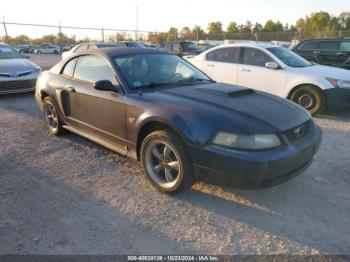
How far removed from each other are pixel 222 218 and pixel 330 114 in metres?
5.12

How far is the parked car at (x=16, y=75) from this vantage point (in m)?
8.70

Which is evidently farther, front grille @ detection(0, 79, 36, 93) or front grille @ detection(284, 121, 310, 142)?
front grille @ detection(0, 79, 36, 93)

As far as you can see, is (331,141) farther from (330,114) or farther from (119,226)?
(119,226)

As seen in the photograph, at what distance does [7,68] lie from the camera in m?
8.84

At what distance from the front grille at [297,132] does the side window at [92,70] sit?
2155 millimetres

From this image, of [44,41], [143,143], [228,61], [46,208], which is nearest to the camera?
[46,208]

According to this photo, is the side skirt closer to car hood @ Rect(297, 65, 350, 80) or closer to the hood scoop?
the hood scoop

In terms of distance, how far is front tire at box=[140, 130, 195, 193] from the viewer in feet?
10.7

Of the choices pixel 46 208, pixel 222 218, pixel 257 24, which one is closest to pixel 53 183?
pixel 46 208

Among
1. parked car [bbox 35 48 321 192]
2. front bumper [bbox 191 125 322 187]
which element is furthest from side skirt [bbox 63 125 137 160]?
front bumper [bbox 191 125 322 187]

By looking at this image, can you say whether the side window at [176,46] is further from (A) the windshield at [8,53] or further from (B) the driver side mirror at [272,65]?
(B) the driver side mirror at [272,65]

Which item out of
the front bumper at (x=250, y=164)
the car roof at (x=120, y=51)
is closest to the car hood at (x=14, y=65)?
the car roof at (x=120, y=51)

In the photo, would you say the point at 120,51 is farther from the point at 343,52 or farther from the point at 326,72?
the point at 343,52

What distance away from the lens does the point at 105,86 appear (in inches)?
151
